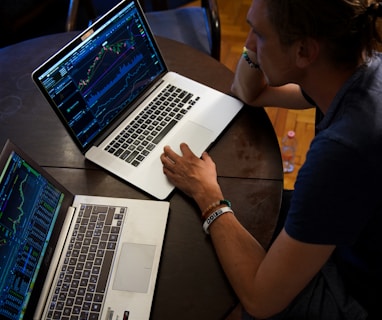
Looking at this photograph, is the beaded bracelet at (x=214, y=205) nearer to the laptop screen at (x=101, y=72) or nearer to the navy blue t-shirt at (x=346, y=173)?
the navy blue t-shirt at (x=346, y=173)

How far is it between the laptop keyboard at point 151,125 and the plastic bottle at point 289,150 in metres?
0.91

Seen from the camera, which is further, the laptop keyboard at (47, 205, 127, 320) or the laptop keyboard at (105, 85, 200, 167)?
the laptop keyboard at (105, 85, 200, 167)

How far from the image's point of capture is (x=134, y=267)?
1.04 meters

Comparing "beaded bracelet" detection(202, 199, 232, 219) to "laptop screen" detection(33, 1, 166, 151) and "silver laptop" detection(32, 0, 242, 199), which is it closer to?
"silver laptop" detection(32, 0, 242, 199)

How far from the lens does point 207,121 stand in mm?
1306

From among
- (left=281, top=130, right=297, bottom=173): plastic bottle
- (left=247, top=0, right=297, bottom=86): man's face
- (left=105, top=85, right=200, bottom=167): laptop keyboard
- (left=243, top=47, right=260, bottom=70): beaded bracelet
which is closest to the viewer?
(left=247, top=0, right=297, bottom=86): man's face

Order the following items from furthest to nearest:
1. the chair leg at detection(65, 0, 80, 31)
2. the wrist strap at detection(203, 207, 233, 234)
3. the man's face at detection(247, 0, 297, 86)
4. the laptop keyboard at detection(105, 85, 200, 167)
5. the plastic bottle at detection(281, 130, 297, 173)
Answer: the plastic bottle at detection(281, 130, 297, 173), the chair leg at detection(65, 0, 80, 31), the laptop keyboard at detection(105, 85, 200, 167), the wrist strap at detection(203, 207, 233, 234), the man's face at detection(247, 0, 297, 86)

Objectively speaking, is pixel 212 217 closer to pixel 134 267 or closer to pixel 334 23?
pixel 134 267

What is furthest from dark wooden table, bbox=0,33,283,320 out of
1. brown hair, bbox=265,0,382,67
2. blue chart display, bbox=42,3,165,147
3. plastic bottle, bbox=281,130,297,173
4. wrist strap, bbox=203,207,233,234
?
plastic bottle, bbox=281,130,297,173

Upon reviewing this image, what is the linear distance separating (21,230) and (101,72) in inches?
19.4

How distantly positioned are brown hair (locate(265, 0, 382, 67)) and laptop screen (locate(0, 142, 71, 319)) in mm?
650

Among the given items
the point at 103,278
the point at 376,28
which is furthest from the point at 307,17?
the point at 103,278

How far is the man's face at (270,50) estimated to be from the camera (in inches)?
38.2

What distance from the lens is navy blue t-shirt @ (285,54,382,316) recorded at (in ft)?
2.80
